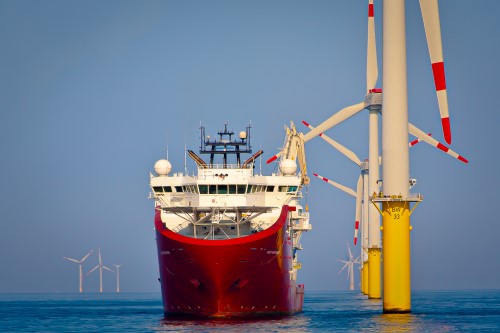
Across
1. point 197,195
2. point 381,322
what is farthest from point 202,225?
point 381,322

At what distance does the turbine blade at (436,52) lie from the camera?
2653 inches

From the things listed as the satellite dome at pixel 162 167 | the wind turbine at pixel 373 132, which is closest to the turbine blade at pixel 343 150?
the wind turbine at pixel 373 132

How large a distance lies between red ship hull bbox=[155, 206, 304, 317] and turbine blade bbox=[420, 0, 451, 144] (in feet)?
42.8

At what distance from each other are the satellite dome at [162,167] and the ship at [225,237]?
0.08m

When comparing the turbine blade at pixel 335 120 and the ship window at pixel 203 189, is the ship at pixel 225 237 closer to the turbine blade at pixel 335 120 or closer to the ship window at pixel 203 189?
the ship window at pixel 203 189

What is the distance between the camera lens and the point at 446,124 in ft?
222

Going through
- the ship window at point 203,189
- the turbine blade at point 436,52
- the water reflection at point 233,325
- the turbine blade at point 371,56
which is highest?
the turbine blade at point 371,56

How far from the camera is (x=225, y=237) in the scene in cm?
7288

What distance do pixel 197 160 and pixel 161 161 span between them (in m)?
3.05

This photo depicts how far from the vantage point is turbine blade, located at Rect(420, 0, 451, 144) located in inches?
2653

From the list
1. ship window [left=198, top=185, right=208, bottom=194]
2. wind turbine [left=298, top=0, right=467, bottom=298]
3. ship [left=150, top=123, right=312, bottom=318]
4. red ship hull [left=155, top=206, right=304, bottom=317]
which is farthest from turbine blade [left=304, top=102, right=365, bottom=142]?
red ship hull [left=155, top=206, right=304, bottom=317]

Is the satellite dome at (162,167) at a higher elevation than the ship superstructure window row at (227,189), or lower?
higher

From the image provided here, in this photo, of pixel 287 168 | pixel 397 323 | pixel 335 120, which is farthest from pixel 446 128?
pixel 335 120

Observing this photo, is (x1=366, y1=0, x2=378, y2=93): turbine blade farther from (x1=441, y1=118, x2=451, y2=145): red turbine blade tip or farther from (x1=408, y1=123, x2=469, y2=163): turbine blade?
(x1=441, y1=118, x2=451, y2=145): red turbine blade tip
